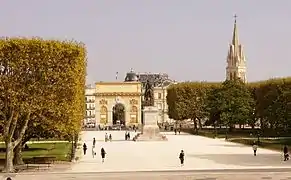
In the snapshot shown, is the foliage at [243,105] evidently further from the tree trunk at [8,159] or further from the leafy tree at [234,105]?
the tree trunk at [8,159]

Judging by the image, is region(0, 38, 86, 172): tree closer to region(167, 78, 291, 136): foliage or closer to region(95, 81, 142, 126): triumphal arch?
region(167, 78, 291, 136): foliage

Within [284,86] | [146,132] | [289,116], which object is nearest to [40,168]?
[289,116]

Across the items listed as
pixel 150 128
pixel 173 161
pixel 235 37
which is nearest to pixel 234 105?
→ pixel 150 128

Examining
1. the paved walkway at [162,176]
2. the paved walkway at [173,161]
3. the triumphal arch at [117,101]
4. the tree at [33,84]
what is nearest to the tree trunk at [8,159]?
the tree at [33,84]

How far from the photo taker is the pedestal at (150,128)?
83.1m

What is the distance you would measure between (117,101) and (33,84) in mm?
108072

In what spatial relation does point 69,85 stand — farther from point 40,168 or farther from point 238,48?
point 238,48

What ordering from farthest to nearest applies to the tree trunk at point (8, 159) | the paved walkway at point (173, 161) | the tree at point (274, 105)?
1. the tree at point (274, 105)
2. the paved walkway at point (173, 161)
3. the tree trunk at point (8, 159)

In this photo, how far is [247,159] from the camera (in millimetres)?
48188

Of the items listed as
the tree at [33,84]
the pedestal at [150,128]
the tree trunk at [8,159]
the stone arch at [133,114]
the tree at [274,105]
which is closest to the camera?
the tree trunk at [8,159]

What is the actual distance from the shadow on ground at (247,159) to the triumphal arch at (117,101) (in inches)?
3724

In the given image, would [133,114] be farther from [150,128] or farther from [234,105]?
[150,128]

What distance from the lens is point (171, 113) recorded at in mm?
130375

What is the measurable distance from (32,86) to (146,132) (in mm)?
45405
